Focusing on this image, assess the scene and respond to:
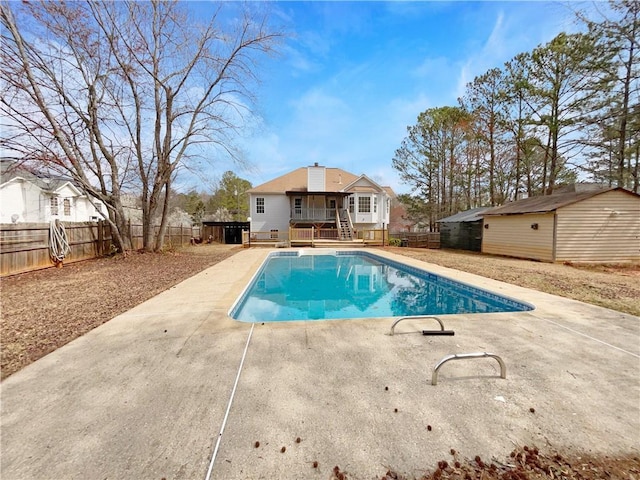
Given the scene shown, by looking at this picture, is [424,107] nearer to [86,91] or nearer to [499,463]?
[86,91]

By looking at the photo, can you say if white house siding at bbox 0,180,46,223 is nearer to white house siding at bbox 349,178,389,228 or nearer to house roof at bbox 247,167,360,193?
house roof at bbox 247,167,360,193

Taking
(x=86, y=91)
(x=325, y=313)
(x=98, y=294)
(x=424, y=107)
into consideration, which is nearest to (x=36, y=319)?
(x=98, y=294)

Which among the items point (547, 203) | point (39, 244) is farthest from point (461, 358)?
point (547, 203)

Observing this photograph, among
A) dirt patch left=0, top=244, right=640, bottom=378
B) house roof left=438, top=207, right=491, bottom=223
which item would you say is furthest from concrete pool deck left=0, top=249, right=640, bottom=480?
house roof left=438, top=207, right=491, bottom=223

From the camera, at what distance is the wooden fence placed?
26.7 feet

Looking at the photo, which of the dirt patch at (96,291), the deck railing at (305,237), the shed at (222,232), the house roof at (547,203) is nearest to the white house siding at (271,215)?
the deck railing at (305,237)

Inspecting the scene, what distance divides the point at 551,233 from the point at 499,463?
14280 mm

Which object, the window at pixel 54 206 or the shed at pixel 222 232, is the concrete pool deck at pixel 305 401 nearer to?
the shed at pixel 222 232

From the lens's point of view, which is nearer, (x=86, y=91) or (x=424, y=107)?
(x=86, y=91)

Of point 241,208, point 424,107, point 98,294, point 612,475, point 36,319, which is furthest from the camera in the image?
point 241,208

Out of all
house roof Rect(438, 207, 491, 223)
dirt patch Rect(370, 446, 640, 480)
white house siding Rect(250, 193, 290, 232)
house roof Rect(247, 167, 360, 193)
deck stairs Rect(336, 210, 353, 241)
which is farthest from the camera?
house roof Rect(247, 167, 360, 193)

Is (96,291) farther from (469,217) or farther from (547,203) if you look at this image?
(469,217)

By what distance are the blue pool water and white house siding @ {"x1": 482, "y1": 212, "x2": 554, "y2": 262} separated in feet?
23.3

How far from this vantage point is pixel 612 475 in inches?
71.1
